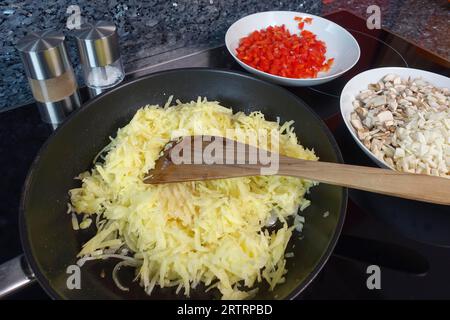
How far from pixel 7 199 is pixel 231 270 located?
70cm

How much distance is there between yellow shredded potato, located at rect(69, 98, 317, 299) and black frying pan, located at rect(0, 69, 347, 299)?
0.04m

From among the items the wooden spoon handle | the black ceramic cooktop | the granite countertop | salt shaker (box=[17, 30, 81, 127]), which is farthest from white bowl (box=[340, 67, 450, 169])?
salt shaker (box=[17, 30, 81, 127])

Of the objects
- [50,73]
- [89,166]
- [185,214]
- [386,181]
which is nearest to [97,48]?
[50,73]

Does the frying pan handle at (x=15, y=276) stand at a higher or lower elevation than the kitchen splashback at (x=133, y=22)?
lower

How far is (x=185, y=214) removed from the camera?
982 mm

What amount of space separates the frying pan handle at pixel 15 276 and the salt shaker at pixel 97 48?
2.23ft

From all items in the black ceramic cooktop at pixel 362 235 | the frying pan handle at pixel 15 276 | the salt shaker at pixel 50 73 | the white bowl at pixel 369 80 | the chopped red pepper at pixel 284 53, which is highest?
the salt shaker at pixel 50 73

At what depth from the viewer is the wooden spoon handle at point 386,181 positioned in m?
0.90

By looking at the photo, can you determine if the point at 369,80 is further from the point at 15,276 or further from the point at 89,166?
the point at 15,276

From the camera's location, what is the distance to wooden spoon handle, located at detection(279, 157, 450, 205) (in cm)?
90

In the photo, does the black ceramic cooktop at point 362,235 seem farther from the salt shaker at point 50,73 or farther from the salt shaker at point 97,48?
the salt shaker at point 97,48

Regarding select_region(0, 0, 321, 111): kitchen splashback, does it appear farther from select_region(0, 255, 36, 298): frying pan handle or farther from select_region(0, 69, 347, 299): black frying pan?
select_region(0, 255, 36, 298): frying pan handle

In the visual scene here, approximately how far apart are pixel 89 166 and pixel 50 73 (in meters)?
0.31

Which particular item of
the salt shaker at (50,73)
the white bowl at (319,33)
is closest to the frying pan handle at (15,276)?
the salt shaker at (50,73)
